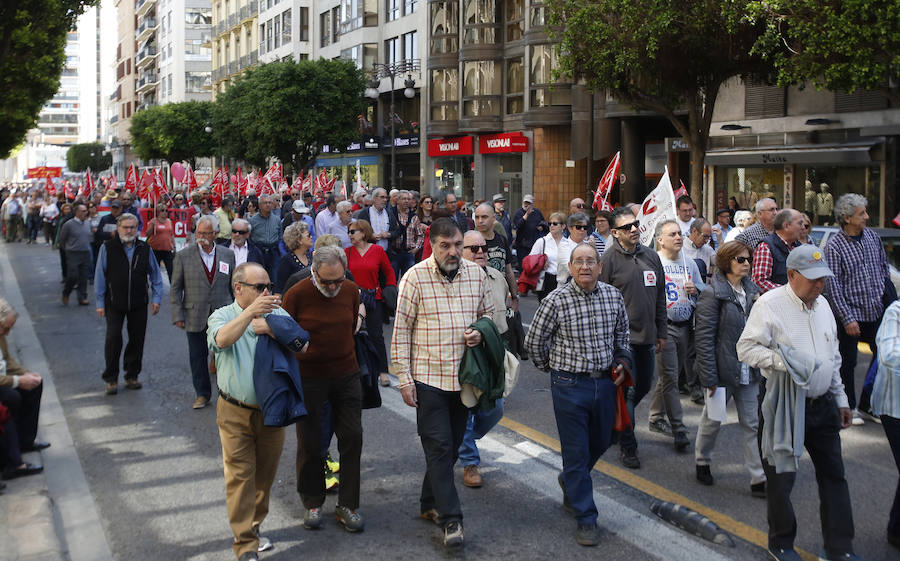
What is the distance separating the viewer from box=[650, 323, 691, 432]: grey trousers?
23.7 ft

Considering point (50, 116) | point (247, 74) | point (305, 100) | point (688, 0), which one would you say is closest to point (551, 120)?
A: point (688, 0)

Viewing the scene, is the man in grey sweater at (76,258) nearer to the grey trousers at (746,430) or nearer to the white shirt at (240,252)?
the white shirt at (240,252)

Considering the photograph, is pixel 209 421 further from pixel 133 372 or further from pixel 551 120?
pixel 551 120

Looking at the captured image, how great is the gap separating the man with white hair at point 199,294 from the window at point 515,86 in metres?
29.5

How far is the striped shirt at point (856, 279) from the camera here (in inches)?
309

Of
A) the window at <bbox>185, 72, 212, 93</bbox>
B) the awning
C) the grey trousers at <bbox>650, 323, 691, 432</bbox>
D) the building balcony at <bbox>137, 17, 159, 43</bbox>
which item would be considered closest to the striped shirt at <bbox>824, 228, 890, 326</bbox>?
the grey trousers at <bbox>650, 323, 691, 432</bbox>

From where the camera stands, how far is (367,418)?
8.28 meters

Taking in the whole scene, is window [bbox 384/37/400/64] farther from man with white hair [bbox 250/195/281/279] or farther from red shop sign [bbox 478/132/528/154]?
man with white hair [bbox 250/195/281/279]

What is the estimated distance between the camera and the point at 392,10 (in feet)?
156

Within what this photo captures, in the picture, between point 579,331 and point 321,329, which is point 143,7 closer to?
point 321,329

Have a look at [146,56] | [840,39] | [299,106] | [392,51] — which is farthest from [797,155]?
[146,56]

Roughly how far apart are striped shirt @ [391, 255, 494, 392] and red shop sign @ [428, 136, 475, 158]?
35.6 metres

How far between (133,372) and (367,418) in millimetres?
2988

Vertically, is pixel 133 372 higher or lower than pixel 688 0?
lower
